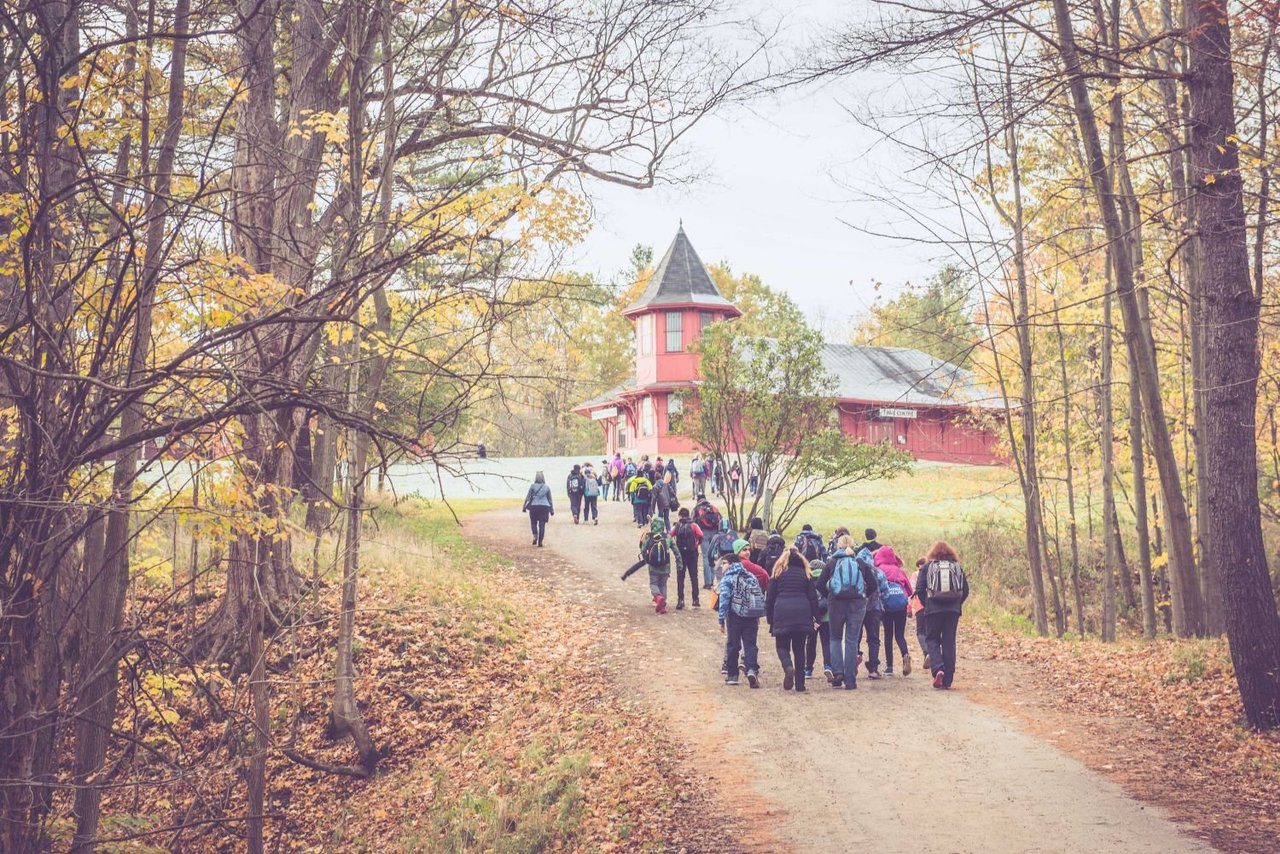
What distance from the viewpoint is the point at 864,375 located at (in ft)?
164

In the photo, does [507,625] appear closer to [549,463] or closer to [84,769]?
[84,769]

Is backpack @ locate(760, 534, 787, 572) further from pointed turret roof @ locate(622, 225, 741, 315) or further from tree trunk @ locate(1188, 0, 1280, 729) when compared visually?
pointed turret roof @ locate(622, 225, 741, 315)

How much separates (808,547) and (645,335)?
3158 cm

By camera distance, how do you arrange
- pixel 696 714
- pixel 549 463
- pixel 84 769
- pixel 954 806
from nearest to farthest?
1. pixel 84 769
2. pixel 954 806
3. pixel 696 714
4. pixel 549 463

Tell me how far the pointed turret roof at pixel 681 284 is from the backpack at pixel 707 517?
2518 centimetres

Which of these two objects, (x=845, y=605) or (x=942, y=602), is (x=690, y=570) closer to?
(x=845, y=605)

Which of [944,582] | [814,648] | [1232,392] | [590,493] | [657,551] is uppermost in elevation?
[1232,392]

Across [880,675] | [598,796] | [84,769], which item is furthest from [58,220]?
[880,675]

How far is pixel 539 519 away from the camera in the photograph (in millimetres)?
24156

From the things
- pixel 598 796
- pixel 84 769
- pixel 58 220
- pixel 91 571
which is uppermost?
pixel 58 220

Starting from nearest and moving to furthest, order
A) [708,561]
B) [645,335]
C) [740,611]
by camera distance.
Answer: [740,611] < [708,561] < [645,335]

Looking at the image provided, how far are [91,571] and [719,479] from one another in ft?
67.5

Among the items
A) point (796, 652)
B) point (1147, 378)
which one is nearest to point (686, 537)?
point (796, 652)

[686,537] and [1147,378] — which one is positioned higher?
[1147,378]
